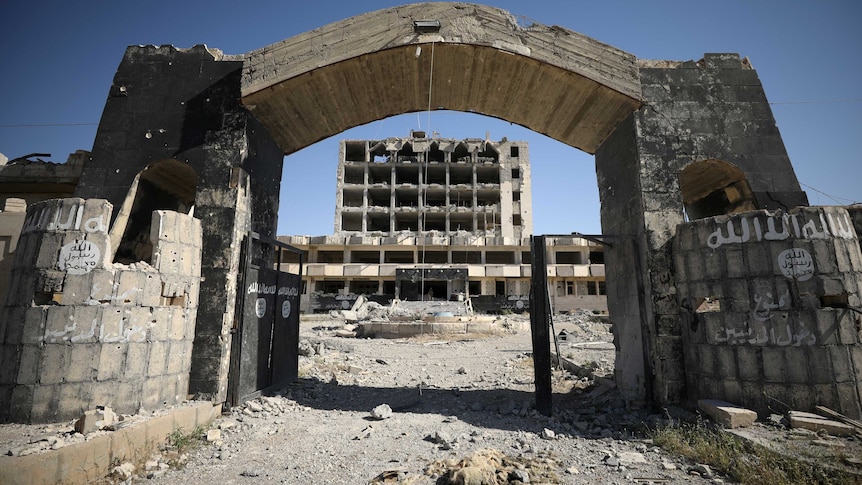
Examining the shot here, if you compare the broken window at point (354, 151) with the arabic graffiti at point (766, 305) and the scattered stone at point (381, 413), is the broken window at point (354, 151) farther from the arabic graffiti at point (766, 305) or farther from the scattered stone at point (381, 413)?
the arabic graffiti at point (766, 305)

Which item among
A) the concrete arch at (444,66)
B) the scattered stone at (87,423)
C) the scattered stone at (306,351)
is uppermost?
the concrete arch at (444,66)

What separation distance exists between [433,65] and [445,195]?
1779 inches

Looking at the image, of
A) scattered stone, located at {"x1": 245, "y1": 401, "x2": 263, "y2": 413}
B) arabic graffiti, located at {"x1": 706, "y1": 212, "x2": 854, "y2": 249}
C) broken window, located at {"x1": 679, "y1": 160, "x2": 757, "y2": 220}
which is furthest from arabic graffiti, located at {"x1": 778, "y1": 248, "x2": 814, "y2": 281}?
scattered stone, located at {"x1": 245, "y1": 401, "x2": 263, "y2": 413}

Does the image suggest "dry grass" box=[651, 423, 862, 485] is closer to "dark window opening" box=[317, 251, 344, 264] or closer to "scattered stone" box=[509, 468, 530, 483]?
"scattered stone" box=[509, 468, 530, 483]

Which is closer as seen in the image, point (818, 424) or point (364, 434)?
point (818, 424)

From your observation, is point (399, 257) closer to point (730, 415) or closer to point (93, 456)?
point (730, 415)

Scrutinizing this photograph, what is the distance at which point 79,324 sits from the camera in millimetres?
5012

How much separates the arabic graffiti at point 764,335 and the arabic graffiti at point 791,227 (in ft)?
3.83

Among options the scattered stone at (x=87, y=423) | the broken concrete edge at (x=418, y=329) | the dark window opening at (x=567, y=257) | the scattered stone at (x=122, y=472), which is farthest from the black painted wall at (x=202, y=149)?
the dark window opening at (x=567, y=257)

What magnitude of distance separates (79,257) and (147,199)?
3188 millimetres

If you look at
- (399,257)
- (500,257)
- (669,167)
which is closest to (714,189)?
(669,167)

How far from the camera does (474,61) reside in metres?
7.70

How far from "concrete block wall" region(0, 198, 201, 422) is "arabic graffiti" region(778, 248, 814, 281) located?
845cm

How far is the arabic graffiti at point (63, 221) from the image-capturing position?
17.4 feet
